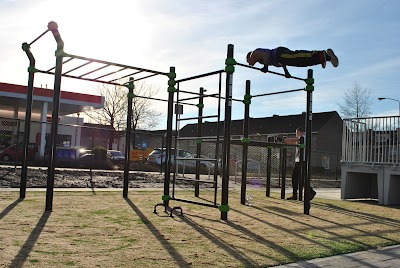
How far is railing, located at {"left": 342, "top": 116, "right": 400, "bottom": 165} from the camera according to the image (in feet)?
37.5

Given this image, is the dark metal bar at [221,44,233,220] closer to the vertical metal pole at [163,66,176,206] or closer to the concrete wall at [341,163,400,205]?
the vertical metal pole at [163,66,176,206]

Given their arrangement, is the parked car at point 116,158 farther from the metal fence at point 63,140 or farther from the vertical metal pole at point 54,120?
the vertical metal pole at point 54,120

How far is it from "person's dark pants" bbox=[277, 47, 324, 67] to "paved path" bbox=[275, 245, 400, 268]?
3.65m

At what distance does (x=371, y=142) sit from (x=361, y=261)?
810 cm

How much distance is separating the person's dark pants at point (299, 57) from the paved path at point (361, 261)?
144 inches

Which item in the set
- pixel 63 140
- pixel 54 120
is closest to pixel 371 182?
pixel 54 120

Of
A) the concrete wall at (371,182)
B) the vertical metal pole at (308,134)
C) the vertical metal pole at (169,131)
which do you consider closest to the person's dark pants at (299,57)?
the vertical metal pole at (308,134)

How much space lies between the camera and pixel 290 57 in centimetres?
757

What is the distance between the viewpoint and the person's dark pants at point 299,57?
738 centimetres

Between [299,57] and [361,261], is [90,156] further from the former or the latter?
[361,261]

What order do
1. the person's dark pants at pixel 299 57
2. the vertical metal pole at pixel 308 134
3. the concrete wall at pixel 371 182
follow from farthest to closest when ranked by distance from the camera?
the concrete wall at pixel 371 182, the vertical metal pole at pixel 308 134, the person's dark pants at pixel 299 57

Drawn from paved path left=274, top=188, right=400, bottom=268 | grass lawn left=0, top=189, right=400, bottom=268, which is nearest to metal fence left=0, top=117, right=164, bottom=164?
grass lawn left=0, top=189, right=400, bottom=268

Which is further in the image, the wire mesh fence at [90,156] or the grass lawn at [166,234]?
the wire mesh fence at [90,156]

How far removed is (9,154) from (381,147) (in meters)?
18.6
